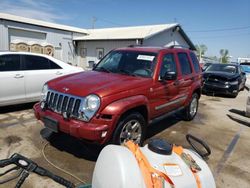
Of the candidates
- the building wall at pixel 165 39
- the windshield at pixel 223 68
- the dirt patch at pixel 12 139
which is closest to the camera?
the dirt patch at pixel 12 139

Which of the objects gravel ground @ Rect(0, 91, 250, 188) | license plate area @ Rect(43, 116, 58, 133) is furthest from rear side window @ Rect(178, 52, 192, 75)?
license plate area @ Rect(43, 116, 58, 133)

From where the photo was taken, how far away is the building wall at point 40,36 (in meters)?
17.5

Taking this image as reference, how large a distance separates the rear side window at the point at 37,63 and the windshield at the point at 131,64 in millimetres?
2282

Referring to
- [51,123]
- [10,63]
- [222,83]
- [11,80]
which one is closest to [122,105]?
[51,123]

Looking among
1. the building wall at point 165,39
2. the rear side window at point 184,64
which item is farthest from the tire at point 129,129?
the building wall at point 165,39

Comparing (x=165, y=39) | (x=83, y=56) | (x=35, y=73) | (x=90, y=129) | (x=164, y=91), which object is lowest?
(x=90, y=129)

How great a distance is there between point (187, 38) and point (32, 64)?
20.2 meters

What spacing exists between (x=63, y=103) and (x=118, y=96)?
2.90 feet

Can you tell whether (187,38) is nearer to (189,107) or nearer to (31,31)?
(31,31)

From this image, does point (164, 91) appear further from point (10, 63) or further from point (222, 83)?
point (222, 83)

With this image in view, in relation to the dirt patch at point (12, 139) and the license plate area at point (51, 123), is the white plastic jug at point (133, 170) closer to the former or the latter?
the license plate area at point (51, 123)

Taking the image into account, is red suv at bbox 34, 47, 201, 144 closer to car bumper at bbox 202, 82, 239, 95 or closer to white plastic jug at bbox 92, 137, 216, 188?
white plastic jug at bbox 92, 137, 216, 188

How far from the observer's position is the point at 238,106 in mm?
9391

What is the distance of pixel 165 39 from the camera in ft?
69.6
